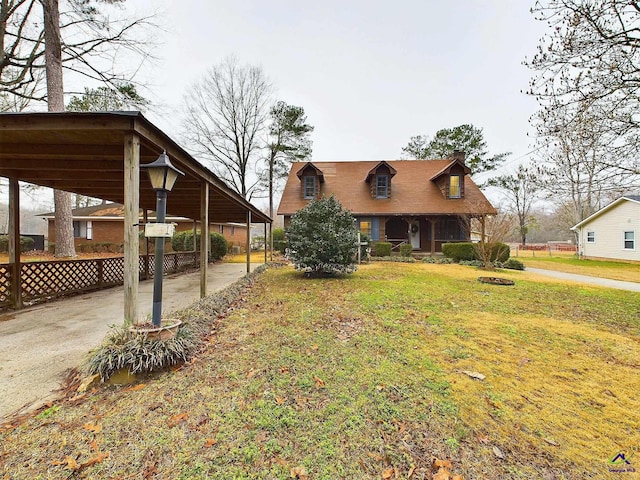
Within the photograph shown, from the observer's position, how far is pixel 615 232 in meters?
18.2

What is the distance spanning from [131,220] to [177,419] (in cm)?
229

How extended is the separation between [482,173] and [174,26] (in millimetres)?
24458

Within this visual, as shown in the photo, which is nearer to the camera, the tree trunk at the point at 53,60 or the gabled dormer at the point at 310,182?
the tree trunk at the point at 53,60

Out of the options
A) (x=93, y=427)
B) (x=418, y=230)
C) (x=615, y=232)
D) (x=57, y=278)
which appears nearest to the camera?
(x=93, y=427)

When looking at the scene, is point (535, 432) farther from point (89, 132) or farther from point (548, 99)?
point (548, 99)

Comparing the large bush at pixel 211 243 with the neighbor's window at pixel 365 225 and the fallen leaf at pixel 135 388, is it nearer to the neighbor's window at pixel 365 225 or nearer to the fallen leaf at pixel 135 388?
the neighbor's window at pixel 365 225

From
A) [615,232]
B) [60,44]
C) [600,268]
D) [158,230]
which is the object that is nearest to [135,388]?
[158,230]

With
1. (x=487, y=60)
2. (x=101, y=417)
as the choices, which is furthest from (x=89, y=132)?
(x=487, y=60)

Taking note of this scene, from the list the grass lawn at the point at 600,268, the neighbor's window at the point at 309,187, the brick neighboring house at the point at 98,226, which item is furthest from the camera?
the brick neighboring house at the point at 98,226

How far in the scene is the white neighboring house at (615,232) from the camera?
56.3 ft

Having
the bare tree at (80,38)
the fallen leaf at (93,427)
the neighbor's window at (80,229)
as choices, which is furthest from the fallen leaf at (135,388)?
the neighbor's window at (80,229)

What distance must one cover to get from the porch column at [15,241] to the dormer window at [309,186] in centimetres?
1381

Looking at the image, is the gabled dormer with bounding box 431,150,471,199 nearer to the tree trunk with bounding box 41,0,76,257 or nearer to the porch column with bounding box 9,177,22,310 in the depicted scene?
the porch column with bounding box 9,177,22,310

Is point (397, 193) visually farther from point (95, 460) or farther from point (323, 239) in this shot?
point (95, 460)
